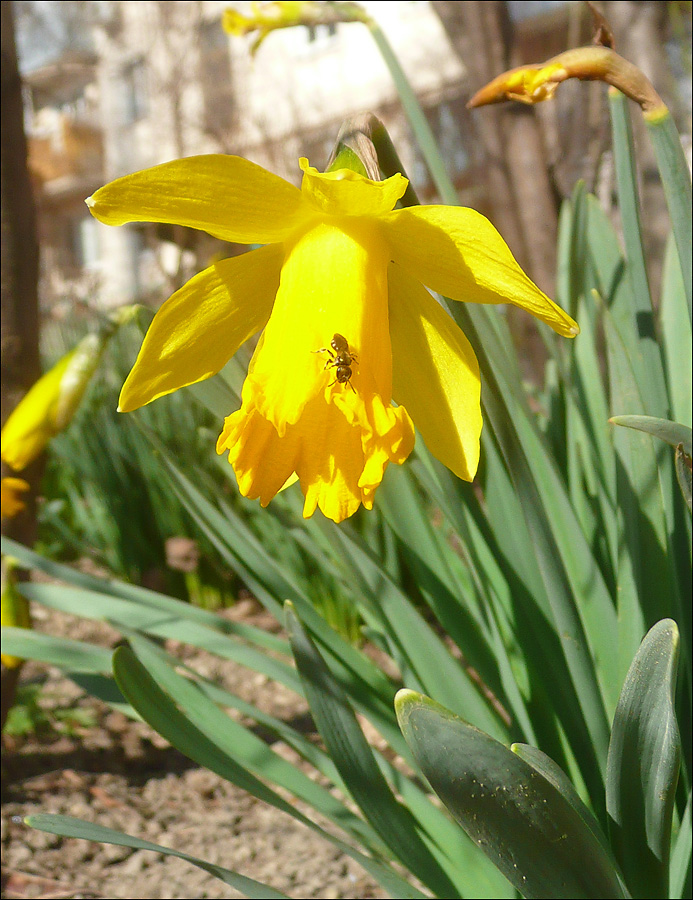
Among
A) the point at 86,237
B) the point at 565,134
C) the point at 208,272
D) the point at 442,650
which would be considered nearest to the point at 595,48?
the point at 208,272

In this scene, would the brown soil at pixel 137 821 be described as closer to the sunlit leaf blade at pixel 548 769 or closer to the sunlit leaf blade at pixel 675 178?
the sunlit leaf blade at pixel 548 769

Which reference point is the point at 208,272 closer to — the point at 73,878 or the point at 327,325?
the point at 327,325

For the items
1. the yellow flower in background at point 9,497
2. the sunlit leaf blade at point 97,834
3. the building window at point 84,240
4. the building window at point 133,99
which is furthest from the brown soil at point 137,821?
the building window at point 84,240

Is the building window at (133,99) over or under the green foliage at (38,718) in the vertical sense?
over

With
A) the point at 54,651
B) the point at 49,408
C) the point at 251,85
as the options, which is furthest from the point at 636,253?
the point at 251,85

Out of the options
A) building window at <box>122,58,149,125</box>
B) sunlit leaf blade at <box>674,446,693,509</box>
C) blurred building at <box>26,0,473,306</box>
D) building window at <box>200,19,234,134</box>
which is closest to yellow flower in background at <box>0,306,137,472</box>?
sunlit leaf blade at <box>674,446,693,509</box>

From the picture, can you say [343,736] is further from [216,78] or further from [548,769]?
[216,78]
